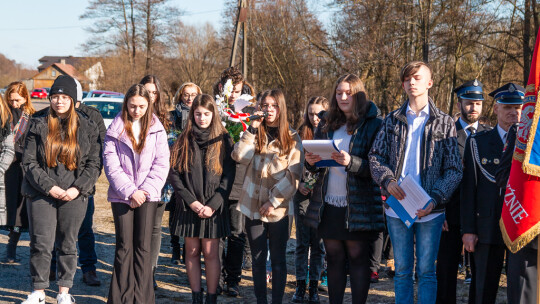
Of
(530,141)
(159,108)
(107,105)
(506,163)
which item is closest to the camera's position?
(530,141)

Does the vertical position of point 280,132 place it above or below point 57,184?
above

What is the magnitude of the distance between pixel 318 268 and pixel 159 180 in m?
1.81

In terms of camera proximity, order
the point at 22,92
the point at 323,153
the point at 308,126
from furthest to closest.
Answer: the point at 22,92, the point at 308,126, the point at 323,153

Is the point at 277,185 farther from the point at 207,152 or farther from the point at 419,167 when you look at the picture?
the point at 419,167

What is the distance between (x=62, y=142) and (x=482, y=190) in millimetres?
3508

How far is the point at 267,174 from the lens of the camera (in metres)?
4.81

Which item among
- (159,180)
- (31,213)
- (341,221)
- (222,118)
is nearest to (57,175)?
(31,213)

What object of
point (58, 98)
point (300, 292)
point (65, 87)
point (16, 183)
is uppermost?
point (65, 87)

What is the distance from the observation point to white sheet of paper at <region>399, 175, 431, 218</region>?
3916 mm

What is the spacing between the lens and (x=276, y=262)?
473cm

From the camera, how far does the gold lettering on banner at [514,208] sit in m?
3.09

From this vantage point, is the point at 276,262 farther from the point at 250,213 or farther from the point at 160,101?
the point at 160,101

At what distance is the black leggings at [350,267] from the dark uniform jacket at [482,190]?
796 mm

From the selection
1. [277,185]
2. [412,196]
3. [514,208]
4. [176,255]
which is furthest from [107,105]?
[514,208]
